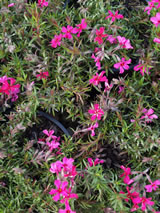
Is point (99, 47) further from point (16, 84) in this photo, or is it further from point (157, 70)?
point (16, 84)

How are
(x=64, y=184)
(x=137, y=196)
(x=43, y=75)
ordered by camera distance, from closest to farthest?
(x=64, y=184) < (x=137, y=196) < (x=43, y=75)

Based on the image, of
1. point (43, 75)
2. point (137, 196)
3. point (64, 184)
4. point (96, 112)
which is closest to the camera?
point (64, 184)

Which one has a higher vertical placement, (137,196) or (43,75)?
(43,75)

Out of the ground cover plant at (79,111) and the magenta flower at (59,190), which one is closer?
the magenta flower at (59,190)

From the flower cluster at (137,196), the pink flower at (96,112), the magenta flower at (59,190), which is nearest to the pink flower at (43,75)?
the pink flower at (96,112)

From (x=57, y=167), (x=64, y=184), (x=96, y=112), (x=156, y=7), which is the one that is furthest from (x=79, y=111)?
(x=156, y=7)

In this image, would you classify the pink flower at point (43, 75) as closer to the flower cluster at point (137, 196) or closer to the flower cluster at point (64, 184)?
the flower cluster at point (64, 184)

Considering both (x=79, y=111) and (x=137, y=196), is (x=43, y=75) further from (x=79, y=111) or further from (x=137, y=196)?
(x=137, y=196)

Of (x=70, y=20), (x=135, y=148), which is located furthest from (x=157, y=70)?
(x=70, y=20)
